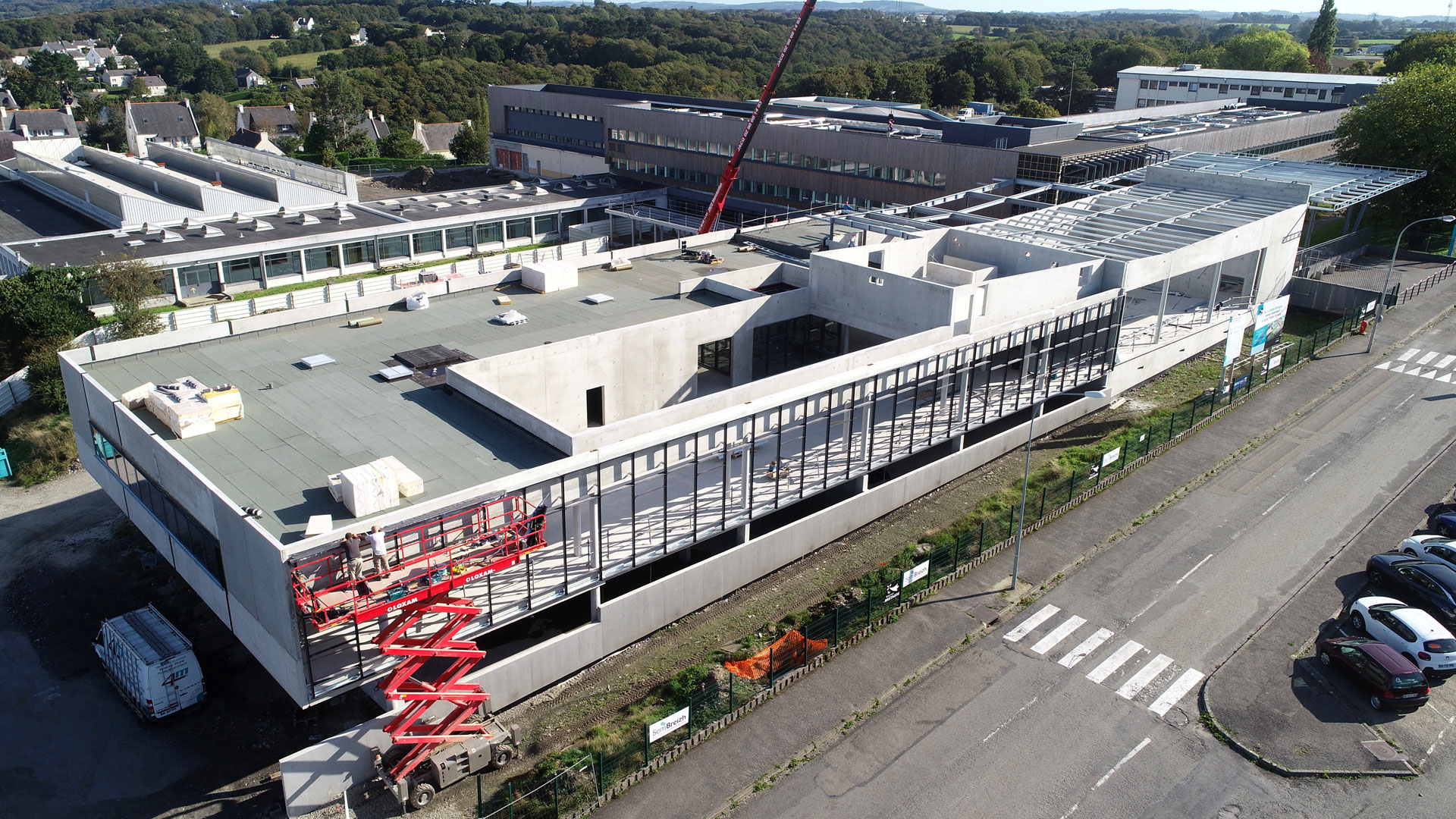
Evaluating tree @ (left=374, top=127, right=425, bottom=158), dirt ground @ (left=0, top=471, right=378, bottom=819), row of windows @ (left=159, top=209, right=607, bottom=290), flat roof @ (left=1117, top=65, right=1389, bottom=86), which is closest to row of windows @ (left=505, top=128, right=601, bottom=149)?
row of windows @ (left=159, top=209, right=607, bottom=290)

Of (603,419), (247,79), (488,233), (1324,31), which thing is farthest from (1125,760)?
(247,79)

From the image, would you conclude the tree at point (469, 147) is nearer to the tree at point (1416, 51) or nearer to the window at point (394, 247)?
the window at point (394, 247)

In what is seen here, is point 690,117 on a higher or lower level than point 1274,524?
higher

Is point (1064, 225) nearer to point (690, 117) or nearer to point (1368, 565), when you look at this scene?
point (1368, 565)

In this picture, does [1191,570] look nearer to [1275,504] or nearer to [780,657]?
[1275,504]

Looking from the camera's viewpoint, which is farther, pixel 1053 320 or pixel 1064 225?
pixel 1064 225

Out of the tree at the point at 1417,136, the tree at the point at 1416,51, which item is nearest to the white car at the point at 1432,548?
the tree at the point at 1417,136

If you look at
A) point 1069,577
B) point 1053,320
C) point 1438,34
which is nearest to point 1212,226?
point 1053,320
